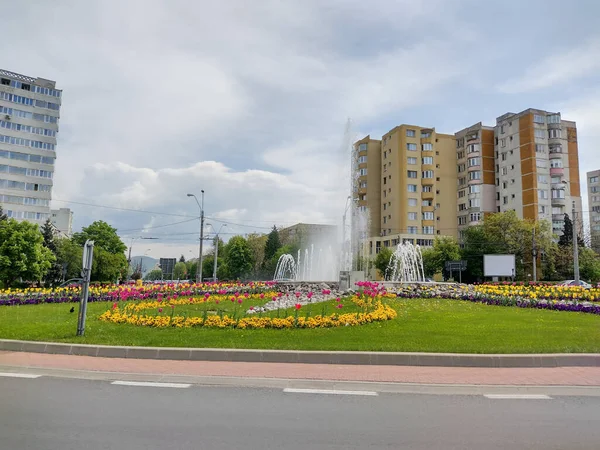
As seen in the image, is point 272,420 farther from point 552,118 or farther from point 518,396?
point 552,118

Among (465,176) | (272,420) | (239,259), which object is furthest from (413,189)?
(272,420)

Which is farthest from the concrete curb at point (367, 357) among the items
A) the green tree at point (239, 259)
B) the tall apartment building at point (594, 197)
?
the tall apartment building at point (594, 197)

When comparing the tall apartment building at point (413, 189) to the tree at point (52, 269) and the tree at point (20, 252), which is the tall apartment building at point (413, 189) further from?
the tree at point (20, 252)

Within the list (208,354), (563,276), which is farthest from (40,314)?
(563,276)

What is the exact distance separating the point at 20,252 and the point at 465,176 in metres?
64.2

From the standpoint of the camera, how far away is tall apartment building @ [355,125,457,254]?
70.9 meters

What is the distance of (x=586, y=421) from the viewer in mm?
5461

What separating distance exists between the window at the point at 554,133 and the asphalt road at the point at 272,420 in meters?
70.6

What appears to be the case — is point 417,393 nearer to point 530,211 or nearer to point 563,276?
point 563,276

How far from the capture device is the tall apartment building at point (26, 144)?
66000mm

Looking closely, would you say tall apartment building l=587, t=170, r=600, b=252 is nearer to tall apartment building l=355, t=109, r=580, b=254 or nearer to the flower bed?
tall apartment building l=355, t=109, r=580, b=254

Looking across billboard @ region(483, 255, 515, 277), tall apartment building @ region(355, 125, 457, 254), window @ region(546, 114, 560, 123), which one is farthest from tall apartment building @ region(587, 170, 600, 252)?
billboard @ region(483, 255, 515, 277)

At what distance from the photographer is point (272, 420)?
5348 mm

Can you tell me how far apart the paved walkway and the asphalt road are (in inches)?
39.2
